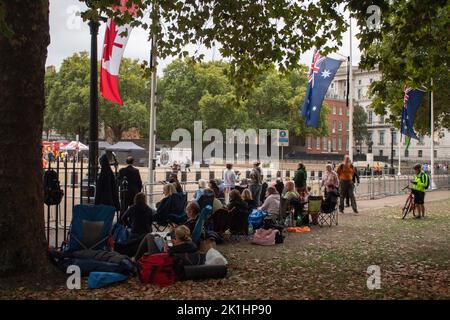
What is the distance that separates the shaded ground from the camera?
6.95 m

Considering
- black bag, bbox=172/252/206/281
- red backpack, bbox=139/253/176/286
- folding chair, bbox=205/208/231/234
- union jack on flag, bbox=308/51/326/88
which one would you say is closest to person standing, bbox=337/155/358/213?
union jack on flag, bbox=308/51/326/88

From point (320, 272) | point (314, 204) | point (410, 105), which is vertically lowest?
point (320, 272)

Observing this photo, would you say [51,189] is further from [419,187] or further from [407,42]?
[419,187]

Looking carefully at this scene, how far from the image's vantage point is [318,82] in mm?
19156

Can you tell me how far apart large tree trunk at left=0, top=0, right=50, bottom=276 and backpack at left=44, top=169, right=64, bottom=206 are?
1.84m

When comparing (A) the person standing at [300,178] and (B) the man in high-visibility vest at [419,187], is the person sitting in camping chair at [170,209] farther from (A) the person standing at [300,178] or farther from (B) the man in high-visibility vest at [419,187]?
(B) the man in high-visibility vest at [419,187]

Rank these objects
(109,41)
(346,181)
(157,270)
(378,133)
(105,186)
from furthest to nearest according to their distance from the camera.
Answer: (378,133) < (346,181) < (109,41) < (105,186) < (157,270)

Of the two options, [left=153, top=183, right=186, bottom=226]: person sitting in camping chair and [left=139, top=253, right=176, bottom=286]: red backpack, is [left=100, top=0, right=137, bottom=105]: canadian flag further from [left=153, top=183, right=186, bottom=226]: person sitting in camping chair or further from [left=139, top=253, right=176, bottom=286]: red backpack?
[left=139, top=253, right=176, bottom=286]: red backpack

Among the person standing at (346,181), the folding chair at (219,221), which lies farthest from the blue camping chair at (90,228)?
the person standing at (346,181)

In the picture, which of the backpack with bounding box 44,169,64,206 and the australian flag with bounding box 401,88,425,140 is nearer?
the backpack with bounding box 44,169,64,206

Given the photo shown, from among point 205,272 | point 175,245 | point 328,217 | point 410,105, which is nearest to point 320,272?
point 205,272

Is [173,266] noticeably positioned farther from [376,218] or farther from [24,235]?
[376,218]

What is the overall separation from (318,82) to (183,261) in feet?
42.4

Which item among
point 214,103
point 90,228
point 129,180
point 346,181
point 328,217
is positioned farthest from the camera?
point 214,103
